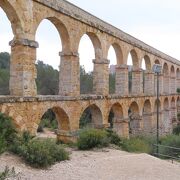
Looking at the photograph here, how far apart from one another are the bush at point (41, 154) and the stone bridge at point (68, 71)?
5.56 ft

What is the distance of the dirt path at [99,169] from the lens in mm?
7730

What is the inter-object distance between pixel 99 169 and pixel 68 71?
584 cm

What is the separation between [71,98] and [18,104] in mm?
3228

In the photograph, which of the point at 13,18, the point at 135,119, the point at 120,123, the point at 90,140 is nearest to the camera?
the point at 13,18

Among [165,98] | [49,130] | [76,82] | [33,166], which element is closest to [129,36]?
[76,82]

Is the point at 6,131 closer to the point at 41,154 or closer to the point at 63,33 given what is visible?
the point at 41,154

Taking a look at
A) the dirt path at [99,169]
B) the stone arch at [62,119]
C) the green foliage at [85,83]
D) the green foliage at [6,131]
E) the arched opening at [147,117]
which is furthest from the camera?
the green foliage at [85,83]

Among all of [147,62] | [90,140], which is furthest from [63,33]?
[147,62]

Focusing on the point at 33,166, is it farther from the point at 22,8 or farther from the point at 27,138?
the point at 22,8

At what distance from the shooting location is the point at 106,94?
16312 millimetres

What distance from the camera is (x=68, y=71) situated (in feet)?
45.1

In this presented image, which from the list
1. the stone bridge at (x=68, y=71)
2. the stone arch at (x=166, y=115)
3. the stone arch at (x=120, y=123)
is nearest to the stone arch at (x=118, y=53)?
the stone bridge at (x=68, y=71)

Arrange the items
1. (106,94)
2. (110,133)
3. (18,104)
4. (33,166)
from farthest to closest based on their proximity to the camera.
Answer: (106,94) < (110,133) < (18,104) < (33,166)

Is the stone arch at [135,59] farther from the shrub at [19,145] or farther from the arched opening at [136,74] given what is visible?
the shrub at [19,145]
